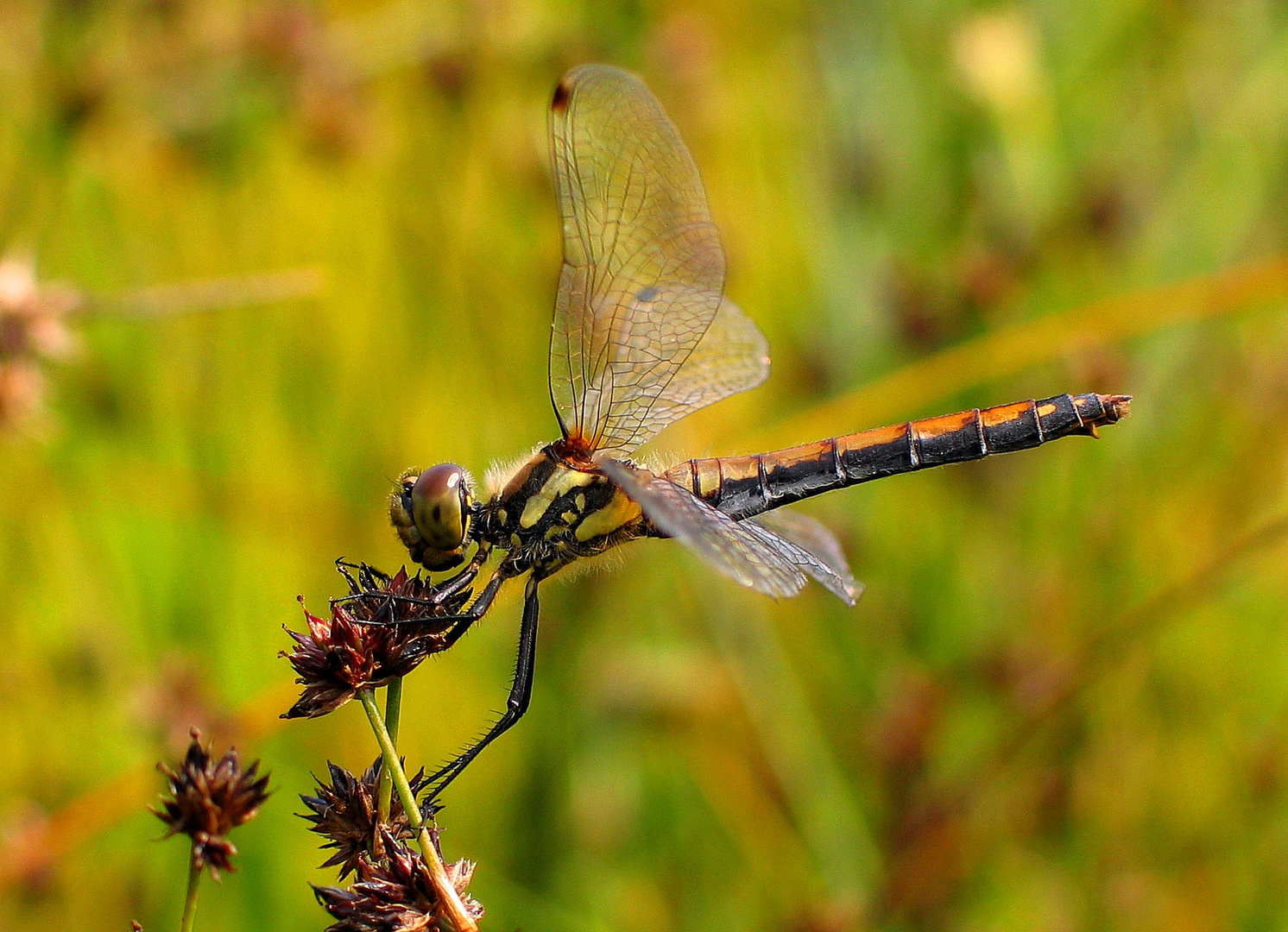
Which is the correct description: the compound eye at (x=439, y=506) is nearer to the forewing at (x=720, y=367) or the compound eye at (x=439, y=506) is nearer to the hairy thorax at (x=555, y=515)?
the hairy thorax at (x=555, y=515)

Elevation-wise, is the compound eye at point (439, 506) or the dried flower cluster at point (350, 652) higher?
the compound eye at point (439, 506)

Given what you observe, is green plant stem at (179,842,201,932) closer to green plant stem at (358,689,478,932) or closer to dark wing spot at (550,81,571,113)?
green plant stem at (358,689,478,932)

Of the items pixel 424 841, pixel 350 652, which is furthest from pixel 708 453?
pixel 424 841

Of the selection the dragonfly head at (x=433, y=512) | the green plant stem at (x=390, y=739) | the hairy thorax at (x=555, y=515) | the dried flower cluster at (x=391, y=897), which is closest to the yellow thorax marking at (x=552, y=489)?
the hairy thorax at (x=555, y=515)

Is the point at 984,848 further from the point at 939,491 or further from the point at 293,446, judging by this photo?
the point at 293,446

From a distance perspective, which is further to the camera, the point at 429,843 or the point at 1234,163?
the point at 1234,163

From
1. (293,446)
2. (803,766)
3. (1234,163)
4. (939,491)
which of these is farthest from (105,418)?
(1234,163)
